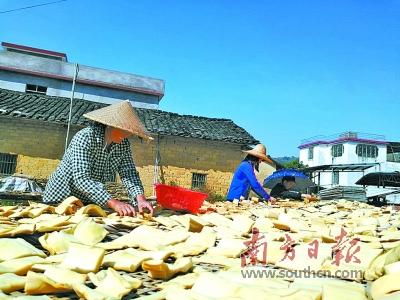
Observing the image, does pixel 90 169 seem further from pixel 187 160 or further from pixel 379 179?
pixel 379 179

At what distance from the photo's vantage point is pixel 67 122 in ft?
38.0

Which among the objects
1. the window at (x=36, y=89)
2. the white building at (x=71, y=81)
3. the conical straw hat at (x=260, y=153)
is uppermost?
the white building at (x=71, y=81)

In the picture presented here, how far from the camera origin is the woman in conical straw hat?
2468 mm

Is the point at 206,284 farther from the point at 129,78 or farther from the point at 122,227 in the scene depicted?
the point at 129,78

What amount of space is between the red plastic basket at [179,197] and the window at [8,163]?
10.6 m

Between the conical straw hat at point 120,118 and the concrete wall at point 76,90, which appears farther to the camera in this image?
the concrete wall at point 76,90

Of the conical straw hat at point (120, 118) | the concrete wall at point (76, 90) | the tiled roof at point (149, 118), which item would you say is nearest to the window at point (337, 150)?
the concrete wall at point (76, 90)

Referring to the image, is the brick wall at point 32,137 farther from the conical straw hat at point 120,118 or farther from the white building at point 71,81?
the conical straw hat at point 120,118

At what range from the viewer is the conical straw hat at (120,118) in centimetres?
255

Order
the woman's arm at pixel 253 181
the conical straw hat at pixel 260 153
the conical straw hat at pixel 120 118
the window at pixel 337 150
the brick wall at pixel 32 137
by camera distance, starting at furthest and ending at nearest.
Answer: the window at pixel 337 150, the brick wall at pixel 32 137, the conical straw hat at pixel 260 153, the woman's arm at pixel 253 181, the conical straw hat at pixel 120 118

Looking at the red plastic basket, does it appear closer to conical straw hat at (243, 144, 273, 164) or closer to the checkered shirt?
the checkered shirt

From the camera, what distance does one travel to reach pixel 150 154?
1277 cm

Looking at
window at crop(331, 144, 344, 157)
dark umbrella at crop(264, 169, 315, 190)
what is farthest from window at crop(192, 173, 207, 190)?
window at crop(331, 144, 344, 157)

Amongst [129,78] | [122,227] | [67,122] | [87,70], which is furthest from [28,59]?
[122,227]
